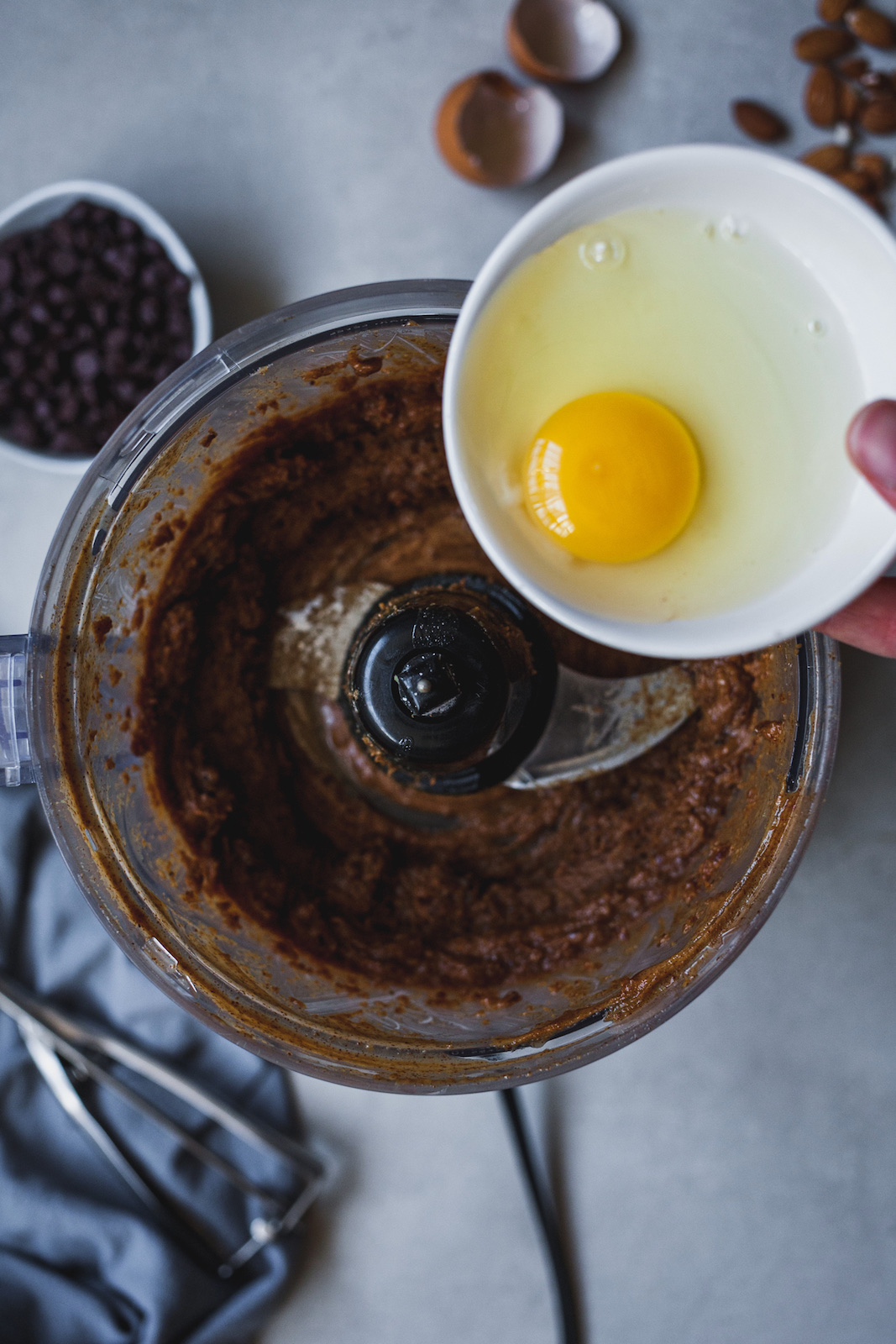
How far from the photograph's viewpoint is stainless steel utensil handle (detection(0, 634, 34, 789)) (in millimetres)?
615

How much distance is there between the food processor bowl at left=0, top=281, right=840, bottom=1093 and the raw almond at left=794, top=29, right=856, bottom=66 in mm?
547

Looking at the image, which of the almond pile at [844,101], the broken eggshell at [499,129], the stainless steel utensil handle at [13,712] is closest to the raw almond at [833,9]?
the almond pile at [844,101]

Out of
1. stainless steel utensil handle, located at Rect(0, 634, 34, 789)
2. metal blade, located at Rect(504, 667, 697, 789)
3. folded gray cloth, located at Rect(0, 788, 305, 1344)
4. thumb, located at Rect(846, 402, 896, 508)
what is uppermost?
stainless steel utensil handle, located at Rect(0, 634, 34, 789)

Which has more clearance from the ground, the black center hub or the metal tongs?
the black center hub

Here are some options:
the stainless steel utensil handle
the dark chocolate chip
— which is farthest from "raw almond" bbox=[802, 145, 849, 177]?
the stainless steel utensil handle

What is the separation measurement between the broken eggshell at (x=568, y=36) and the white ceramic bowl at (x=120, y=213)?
0.36 meters

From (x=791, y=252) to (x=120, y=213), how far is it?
25.6 inches

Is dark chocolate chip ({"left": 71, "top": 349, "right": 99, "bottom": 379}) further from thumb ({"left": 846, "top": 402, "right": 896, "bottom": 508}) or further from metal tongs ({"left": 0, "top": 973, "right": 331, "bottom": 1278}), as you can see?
thumb ({"left": 846, "top": 402, "right": 896, "bottom": 508})

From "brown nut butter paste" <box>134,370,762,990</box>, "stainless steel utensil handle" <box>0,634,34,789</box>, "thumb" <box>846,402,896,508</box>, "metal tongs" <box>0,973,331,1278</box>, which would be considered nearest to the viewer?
"thumb" <box>846,402,896,508</box>

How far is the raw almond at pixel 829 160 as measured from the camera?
897 millimetres

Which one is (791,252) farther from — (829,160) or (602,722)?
(829,160)

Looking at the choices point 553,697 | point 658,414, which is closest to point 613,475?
point 658,414

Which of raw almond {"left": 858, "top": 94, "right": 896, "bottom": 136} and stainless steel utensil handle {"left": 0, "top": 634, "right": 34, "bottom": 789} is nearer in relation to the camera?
stainless steel utensil handle {"left": 0, "top": 634, "right": 34, "bottom": 789}

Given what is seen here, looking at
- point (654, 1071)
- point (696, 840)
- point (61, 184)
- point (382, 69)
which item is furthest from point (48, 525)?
point (654, 1071)
